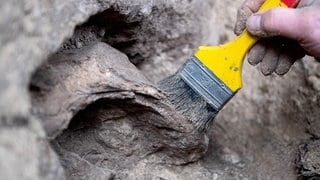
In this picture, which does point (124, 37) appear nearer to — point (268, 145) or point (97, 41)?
point (97, 41)

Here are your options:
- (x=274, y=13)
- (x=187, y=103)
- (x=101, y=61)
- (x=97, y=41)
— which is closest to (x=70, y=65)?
(x=101, y=61)

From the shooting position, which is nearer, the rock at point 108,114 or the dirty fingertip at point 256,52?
the rock at point 108,114

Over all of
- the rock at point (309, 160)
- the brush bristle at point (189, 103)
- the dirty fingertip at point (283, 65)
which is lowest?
the rock at point (309, 160)

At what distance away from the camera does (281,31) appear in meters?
1.35

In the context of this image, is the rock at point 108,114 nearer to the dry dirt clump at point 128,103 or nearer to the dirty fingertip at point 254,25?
the dry dirt clump at point 128,103

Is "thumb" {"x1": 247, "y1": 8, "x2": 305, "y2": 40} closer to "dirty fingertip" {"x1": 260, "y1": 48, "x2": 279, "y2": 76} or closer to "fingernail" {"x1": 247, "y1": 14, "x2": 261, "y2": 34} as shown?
"fingernail" {"x1": 247, "y1": 14, "x2": 261, "y2": 34}

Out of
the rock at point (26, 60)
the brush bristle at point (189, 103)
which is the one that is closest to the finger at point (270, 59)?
the brush bristle at point (189, 103)

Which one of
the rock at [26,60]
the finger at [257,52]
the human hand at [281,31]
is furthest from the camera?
the finger at [257,52]

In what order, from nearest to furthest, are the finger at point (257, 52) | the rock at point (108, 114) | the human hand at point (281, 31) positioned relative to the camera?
the rock at point (108, 114) → the human hand at point (281, 31) → the finger at point (257, 52)

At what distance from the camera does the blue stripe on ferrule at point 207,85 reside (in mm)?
1429

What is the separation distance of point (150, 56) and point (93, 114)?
487 millimetres

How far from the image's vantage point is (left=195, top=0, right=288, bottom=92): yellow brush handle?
1423mm

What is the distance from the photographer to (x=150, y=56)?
1.78 metres

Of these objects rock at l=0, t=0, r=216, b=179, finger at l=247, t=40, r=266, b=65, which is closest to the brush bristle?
finger at l=247, t=40, r=266, b=65
